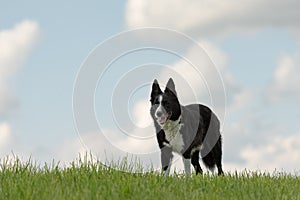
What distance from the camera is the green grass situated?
25.5 feet

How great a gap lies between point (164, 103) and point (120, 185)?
3.47m

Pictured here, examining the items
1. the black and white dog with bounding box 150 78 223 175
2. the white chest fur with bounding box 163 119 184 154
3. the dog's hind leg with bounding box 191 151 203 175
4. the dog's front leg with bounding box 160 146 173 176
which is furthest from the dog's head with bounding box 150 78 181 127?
the dog's hind leg with bounding box 191 151 203 175

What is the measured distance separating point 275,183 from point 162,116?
277 centimetres

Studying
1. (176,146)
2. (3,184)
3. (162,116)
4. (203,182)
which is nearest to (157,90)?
(162,116)

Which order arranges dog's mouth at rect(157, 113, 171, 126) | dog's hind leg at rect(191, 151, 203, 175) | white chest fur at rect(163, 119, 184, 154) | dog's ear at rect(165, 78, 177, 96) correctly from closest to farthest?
dog's ear at rect(165, 78, 177, 96), dog's mouth at rect(157, 113, 171, 126), white chest fur at rect(163, 119, 184, 154), dog's hind leg at rect(191, 151, 203, 175)

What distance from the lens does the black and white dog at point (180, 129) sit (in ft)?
37.4

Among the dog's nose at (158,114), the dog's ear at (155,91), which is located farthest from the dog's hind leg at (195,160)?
the dog's ear at (155,91)

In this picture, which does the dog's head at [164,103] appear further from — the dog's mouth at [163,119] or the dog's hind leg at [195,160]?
the dog's hind leg at [195,160]

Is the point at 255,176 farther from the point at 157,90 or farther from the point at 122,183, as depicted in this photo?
the point at 122,183

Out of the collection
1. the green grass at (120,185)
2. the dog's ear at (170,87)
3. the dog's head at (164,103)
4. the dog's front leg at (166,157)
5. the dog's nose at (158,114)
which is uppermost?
the dog's ear at (170,87)

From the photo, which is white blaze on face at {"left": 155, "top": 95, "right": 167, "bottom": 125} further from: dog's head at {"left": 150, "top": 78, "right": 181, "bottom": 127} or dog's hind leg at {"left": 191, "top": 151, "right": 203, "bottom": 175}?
dog's hind leg at {"left": 191, "top": 151, "right": 203, "bottom": 175}

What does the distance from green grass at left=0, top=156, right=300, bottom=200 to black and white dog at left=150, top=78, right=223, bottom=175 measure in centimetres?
161

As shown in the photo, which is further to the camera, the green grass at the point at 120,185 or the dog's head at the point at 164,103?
the dog's head at the point at 164,103

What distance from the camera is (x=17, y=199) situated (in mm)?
7523
